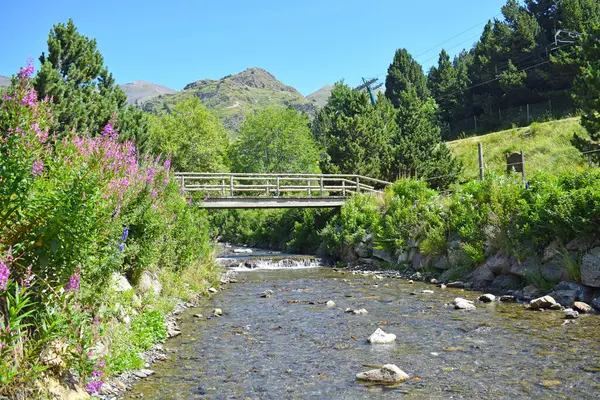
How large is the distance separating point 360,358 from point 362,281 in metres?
9.85

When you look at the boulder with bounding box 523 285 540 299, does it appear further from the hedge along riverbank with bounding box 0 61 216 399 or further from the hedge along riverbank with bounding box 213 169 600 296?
the hedge along riverbank with bounding box 0 61 216 399

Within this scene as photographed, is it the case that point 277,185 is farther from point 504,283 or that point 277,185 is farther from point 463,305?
point 463,305

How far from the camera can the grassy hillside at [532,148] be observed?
32.1 meters

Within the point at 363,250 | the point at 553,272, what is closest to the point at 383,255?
the point at 363,250

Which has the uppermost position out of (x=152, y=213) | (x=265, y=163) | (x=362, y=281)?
(x=265, y=163)

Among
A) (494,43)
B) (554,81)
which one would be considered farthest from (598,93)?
(494,43)

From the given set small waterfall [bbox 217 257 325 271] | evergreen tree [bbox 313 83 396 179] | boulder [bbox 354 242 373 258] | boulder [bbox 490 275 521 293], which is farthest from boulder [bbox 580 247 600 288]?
evergreen tree [bbox 313 83 396 179]

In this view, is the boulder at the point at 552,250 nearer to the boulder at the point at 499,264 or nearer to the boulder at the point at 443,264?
the boulder at the point at 499,264

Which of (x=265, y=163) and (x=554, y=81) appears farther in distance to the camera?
(x=265, y=163)

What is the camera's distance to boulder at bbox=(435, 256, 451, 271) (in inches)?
671

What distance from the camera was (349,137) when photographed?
114 ft

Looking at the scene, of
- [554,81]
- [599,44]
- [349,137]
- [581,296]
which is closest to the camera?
[581,296]

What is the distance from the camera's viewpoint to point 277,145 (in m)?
56.2

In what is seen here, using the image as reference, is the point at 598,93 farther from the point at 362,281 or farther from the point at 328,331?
the point at 328,331
